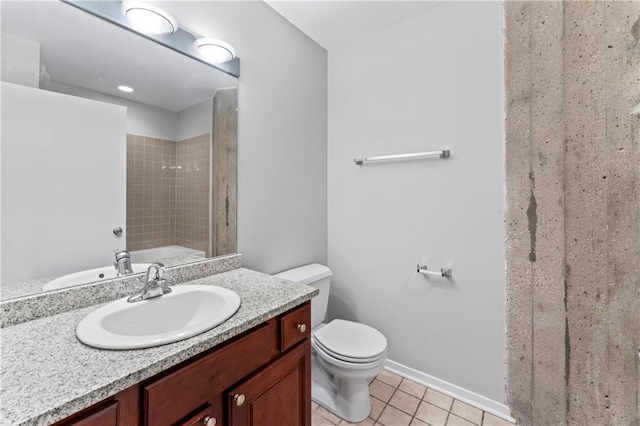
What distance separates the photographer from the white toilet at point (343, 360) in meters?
1.41

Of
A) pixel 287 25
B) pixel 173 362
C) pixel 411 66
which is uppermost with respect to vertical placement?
pixel 287 25

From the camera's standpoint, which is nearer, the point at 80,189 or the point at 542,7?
the point at 80,189

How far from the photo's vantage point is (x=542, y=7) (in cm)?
137

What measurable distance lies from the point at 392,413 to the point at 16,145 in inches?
81.0

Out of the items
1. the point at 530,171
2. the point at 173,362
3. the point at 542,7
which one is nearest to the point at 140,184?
the point at 173,362

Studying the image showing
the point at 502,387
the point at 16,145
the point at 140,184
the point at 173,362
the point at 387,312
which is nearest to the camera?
the point at 173,362

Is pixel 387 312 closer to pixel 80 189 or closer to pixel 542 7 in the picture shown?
pixel 80 189

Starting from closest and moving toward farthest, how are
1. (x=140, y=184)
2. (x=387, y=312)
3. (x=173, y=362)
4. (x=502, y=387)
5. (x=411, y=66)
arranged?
(x=173, y=362), (x=140, y=184), (x=502, y=387), (x=411, y=66), (x=387, y=312)

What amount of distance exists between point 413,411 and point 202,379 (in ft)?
4.45

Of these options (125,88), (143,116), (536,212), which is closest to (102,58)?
(125,88)

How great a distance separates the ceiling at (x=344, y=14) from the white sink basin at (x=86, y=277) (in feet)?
5.56

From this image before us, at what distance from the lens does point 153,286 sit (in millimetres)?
1045

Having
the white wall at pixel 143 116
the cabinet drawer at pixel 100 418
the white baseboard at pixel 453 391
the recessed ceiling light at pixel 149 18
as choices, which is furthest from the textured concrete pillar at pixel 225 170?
the white baseboard at pixel 453 391

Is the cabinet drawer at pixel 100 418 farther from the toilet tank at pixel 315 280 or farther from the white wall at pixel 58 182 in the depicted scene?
the toilet tank at pixel 315 280
